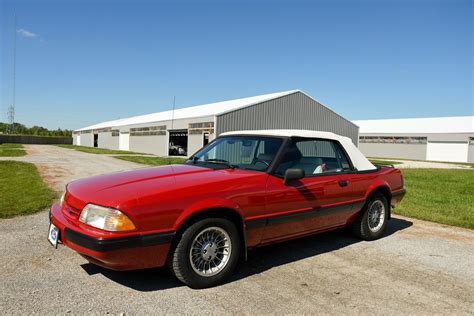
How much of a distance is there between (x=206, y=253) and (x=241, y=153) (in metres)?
1.44

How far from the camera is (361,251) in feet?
15.8

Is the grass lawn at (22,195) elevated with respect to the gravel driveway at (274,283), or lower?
elevated

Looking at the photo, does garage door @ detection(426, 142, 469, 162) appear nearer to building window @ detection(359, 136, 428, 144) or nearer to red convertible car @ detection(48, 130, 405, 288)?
building window @ detection(359, 136, 428, 144)

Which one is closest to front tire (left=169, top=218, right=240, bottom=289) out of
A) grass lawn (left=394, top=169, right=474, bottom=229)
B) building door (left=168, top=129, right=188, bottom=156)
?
grass lawn (left=394, top=169, right=474, bottom=229)

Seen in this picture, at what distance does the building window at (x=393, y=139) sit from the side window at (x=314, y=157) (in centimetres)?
4084

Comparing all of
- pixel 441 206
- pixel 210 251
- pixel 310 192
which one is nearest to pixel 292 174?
pixel 310 192

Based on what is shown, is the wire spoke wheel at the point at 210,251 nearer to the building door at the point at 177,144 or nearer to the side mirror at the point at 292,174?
the side mirror at the point at 292,174

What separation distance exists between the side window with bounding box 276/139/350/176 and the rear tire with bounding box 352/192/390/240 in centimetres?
75

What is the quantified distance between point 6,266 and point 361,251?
4134 millimetres

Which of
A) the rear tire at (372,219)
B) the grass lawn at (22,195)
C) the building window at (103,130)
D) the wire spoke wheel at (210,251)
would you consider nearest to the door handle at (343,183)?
the rear tire at (372,219)

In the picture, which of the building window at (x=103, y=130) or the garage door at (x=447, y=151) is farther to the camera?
the building window at (x=103, y=130)

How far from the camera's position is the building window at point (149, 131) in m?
34.7

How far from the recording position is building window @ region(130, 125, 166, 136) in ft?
114

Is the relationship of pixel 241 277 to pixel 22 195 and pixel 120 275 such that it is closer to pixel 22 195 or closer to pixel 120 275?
pixel 120 275
